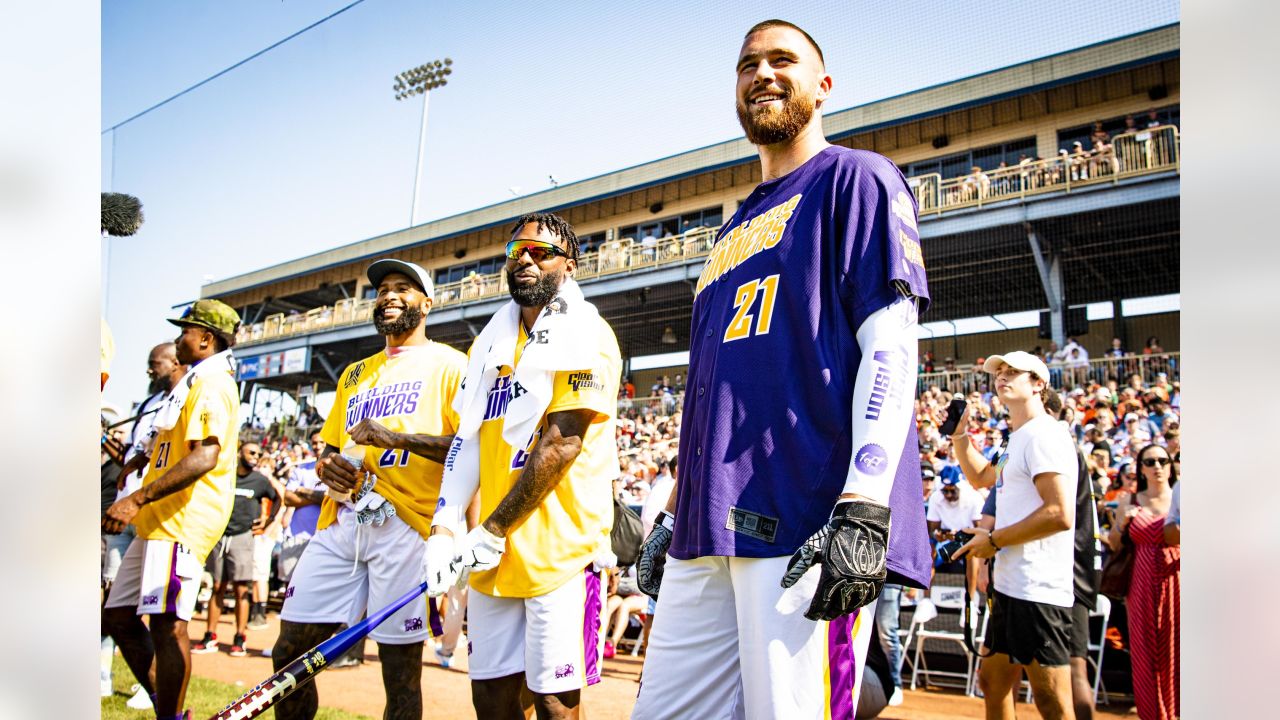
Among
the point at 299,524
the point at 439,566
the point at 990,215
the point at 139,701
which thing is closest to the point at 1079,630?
the point at 439,566

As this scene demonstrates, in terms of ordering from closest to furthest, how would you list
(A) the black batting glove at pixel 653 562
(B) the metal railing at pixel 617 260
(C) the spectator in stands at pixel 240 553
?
1. (A) the black batting glove at pixel 653 562
2. (C) the spectator in stands at pixel 240 553
3. (B) the metal railing at pixel 617 260

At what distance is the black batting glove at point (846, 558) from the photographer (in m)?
1.54

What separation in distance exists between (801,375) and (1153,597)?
4.66 m

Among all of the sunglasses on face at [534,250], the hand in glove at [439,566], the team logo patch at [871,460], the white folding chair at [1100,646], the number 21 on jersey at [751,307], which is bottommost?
the white folding chair at [1100,646]

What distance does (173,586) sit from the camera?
4.28 metres

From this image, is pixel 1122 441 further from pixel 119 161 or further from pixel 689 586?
pixel 119 161

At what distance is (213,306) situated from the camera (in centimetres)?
493

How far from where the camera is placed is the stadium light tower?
7.86 meters

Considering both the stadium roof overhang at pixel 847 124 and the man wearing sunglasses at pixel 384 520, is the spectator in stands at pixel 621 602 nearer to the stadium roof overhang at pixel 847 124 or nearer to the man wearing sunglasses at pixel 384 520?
the man wearing sunglasses at pixel 384 520

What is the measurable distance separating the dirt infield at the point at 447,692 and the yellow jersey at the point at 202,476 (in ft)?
5.32

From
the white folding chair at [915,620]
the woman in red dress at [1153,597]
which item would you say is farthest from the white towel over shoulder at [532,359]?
the white folding chair at [915,620]

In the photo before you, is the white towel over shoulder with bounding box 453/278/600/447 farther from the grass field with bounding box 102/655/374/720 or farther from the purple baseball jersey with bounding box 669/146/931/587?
the grass field with bounding box 102/655/374/720

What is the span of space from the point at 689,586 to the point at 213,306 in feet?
13.2
